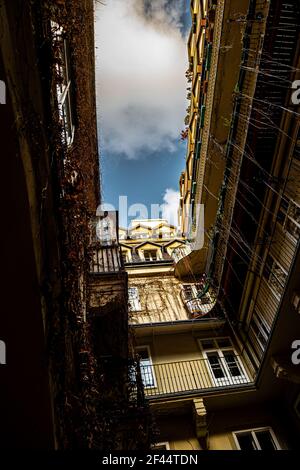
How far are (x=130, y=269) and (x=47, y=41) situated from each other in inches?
597

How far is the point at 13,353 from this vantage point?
13.5 feet

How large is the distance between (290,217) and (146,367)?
324 inches

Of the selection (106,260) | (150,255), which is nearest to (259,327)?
(106,260)

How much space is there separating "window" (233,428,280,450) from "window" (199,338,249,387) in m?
1.69

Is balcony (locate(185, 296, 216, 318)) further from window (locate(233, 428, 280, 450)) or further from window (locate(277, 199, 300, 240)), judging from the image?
window (locate(277, 199, 300, 240))

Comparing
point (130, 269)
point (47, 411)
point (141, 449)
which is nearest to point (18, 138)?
point (47, 411)

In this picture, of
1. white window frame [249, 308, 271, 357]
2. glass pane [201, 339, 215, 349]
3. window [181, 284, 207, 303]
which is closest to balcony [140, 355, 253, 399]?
glass pane [201, 339, 215, 349]

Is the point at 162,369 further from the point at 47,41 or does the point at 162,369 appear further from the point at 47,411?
the point at 47,41

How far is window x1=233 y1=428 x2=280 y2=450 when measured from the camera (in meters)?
10.7

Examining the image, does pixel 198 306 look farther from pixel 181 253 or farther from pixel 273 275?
pixel 273 275

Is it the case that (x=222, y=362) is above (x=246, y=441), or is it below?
above

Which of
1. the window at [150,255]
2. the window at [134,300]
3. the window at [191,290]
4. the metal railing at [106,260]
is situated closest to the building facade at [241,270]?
the window at [134,300]

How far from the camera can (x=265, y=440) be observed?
10.9m

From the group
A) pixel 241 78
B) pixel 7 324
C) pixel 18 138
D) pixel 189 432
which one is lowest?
pixel 189 432
